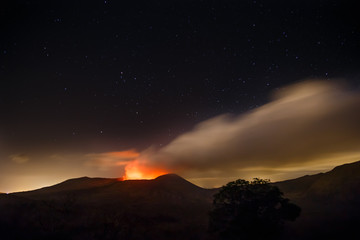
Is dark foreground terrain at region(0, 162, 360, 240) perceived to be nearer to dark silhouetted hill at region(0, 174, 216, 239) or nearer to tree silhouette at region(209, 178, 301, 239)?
dark silhouetted hill at region(0, 174, 216, 239)

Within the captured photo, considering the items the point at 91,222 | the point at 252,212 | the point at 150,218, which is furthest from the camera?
the point at 150,218

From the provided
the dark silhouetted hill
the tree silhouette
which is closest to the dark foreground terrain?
the dark silhouetted hill

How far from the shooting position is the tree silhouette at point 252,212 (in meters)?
28.2

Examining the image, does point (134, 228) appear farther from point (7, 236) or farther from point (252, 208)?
point (252, 208)

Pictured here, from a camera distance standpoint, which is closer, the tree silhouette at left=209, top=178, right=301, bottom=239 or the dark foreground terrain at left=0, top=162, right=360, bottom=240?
the tree silhouette at left=209, top=178, right=301, bottom=239

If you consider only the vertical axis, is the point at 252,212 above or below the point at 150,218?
above

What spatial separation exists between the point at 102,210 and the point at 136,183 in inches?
2417

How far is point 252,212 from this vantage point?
29141 millimetres

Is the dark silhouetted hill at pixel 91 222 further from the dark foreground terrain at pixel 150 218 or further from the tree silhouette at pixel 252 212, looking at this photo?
the tree silhouette at pixel 252 212

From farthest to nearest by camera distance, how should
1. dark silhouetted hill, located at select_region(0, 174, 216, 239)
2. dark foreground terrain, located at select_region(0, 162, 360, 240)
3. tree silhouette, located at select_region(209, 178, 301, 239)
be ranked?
dark silhouetted hill, located at select_region(0, 174, 216, 239), dark foreground terrain, located at select_region(0, 162, 360, 240), tree silhouette, located at select_region(209, 178, 301, 239)

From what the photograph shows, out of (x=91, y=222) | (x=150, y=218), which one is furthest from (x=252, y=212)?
(x=91, y=222)

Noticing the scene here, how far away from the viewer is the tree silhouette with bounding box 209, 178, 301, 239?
2825cm

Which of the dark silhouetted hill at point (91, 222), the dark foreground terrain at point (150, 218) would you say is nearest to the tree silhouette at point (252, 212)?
the dark foreground terrain at point (150, 218)

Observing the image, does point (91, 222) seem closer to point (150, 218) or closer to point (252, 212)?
point (150, 218)
